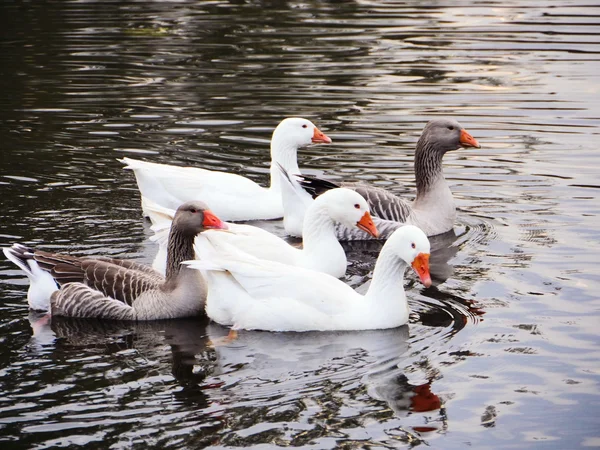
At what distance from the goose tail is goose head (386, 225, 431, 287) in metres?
3.12

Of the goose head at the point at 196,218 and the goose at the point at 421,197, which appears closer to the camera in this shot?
the goose head at the point at 196,218

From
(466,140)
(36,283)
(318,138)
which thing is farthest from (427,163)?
(36,283)

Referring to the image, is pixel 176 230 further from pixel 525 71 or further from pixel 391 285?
pixel 525 71

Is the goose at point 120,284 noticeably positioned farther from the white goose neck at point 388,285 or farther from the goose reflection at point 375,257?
the goose reflection at point 375,257

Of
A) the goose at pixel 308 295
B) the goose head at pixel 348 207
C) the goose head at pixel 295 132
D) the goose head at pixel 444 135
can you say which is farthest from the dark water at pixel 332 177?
the goose head at pixel 295 132

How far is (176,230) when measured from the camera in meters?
9.60

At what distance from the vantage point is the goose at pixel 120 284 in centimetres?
940

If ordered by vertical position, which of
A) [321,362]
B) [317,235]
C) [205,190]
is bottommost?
[321,362]

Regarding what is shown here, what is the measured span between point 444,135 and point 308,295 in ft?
14.4

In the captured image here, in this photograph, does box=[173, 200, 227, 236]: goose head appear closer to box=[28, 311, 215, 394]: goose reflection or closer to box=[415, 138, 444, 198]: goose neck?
box=[28, 311, 215, 394]: goose reflection

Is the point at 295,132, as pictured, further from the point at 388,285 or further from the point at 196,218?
the point at 388,285

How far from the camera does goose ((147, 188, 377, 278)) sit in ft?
33.3

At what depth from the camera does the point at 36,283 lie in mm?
9492

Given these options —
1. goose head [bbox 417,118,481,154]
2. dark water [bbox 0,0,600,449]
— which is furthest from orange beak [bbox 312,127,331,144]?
goose head [bbox 417,118,481,154]
